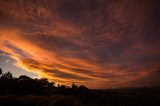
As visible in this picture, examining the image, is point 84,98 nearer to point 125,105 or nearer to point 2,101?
point 125,105

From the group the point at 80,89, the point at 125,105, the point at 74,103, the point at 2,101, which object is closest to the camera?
the point at 74,103

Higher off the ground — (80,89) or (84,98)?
(80,89)

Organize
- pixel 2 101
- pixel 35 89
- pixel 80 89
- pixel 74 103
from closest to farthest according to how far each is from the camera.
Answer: pixel 74 103
pixel 2 101
pixel 80 89
pixel 35 89

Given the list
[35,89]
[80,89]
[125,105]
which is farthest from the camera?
[35,89]

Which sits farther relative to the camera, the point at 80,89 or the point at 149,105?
the point at 80,89

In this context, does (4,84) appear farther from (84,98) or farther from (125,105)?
(125,105)

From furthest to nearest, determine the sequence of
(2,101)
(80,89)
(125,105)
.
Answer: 1. (80,89)
2. (2,101)
3. (125,105)

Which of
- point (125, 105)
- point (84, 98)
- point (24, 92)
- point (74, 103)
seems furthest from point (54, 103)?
point (24, 92)

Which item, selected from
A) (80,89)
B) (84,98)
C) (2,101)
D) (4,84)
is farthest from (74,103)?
Result: (4,84)

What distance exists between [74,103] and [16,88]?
22.7 m

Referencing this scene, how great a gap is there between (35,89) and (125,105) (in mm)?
24044

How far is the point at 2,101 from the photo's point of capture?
24.9 metres

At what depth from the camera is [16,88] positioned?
37438mm

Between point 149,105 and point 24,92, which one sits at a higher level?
point 24,92
